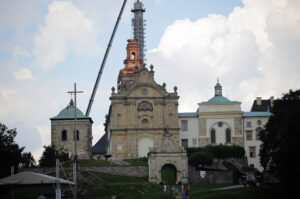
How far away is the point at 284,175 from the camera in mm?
66000

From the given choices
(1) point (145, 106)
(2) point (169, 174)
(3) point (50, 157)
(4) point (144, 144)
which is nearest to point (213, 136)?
(4) point (144, 144)

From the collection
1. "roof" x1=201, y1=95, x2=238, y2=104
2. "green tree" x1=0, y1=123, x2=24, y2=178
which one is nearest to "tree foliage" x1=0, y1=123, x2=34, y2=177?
"green tree" x1=0, y1=123, x2=24, y2=178

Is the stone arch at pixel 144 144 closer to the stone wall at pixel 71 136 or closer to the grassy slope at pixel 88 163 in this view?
the stone wall at pixel 71 136

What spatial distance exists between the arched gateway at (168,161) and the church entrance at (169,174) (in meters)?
0.38

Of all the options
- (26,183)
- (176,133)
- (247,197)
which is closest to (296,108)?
(247,197)

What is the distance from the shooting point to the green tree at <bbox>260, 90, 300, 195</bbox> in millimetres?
65312

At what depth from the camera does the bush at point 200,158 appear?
98.7 m

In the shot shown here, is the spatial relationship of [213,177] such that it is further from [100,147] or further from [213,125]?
[100,147]

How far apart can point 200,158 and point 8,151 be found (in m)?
29.2

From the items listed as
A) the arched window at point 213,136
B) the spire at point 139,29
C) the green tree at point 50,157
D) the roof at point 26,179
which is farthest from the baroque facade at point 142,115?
the spire at point 139,29

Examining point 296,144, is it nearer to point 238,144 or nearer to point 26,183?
point 26,183

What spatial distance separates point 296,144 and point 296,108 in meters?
5.53

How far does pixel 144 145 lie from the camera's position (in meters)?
109

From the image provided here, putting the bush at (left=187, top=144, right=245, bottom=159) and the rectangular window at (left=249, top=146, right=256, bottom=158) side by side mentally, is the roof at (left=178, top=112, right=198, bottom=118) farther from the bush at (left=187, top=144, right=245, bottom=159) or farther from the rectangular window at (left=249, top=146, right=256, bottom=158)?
the rectangular window at (left=249, top=146, right=256, bottom=158)
